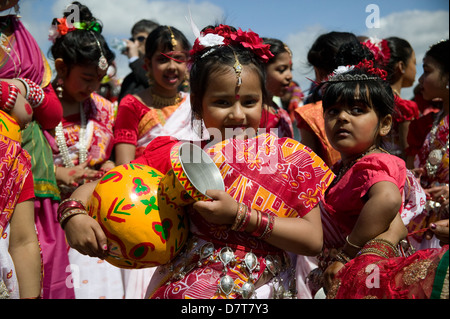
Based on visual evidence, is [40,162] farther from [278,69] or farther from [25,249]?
[278,69]

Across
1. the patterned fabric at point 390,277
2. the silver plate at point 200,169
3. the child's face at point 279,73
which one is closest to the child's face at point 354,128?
the patterned fabric at point 390,277

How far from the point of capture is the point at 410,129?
4.17 m

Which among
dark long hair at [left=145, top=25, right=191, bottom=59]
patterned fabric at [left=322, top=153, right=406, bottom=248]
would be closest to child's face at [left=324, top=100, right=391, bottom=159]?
patterned fabric at [left=322, top=153, right=406, bottom=248]

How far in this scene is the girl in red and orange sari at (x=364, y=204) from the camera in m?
1.50

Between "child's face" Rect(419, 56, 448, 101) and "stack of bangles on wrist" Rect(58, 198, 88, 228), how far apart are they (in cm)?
294

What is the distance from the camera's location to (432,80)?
12.7ft

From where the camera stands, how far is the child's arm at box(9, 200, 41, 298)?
254 centimetres

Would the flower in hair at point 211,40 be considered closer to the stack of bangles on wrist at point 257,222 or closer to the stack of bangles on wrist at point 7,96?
the stack of bangles on wrist at point 257,222

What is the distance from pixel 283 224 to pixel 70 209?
2.57 ft

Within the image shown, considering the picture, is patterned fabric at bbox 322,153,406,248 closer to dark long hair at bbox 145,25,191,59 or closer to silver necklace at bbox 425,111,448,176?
silver necklace at bbox 425,111,448,176

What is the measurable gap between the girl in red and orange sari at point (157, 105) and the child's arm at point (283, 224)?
76.5 inches

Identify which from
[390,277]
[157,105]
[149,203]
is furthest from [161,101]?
[390,277]
